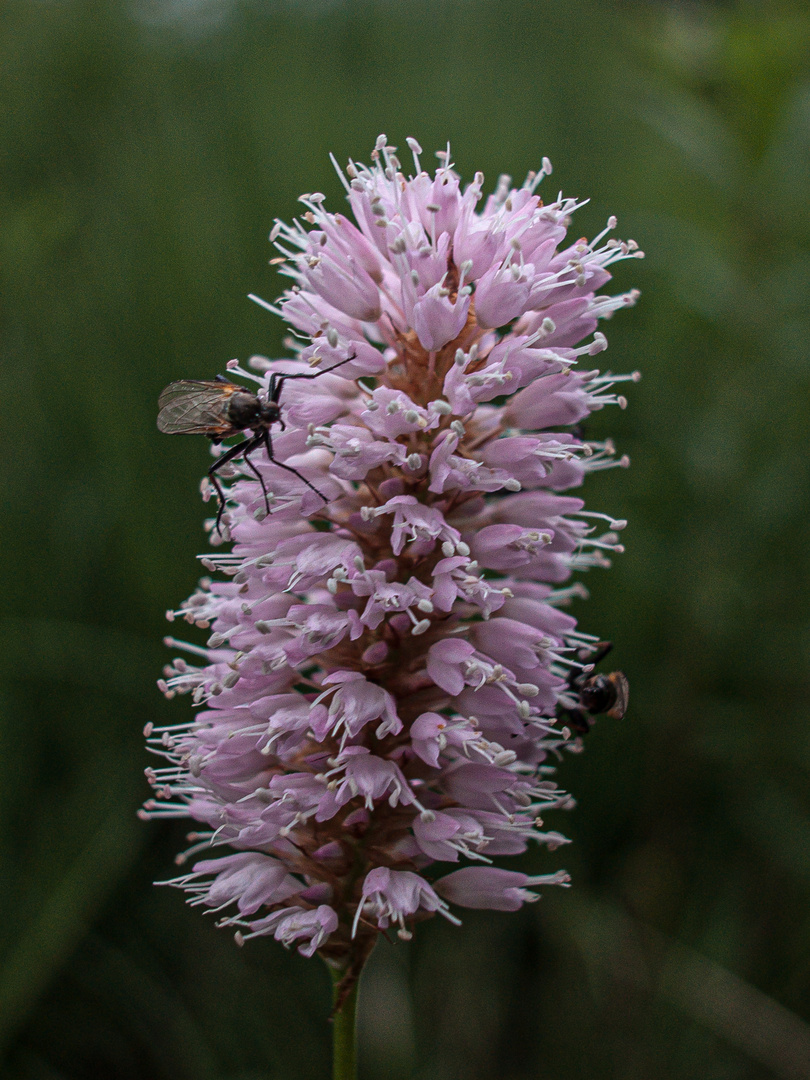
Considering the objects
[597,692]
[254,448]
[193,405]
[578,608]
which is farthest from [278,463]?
[578,608]

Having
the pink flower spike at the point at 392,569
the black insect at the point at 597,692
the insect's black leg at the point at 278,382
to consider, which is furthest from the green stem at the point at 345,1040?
the insect's black leg at the point at 278,382

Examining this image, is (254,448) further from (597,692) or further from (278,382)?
(597,692)

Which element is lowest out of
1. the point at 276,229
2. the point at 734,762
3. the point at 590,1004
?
the point at 590,1004

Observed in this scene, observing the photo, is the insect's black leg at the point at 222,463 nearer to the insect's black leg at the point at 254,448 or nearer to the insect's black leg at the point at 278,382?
the insect's black leg at the point at 254,448

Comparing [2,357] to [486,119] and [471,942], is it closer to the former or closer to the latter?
[486,119]

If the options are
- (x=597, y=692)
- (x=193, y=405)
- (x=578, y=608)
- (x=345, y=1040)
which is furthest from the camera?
(x=578, y=608)

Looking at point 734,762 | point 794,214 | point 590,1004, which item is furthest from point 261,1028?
point 794,214

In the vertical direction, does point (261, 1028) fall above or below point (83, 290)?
below
